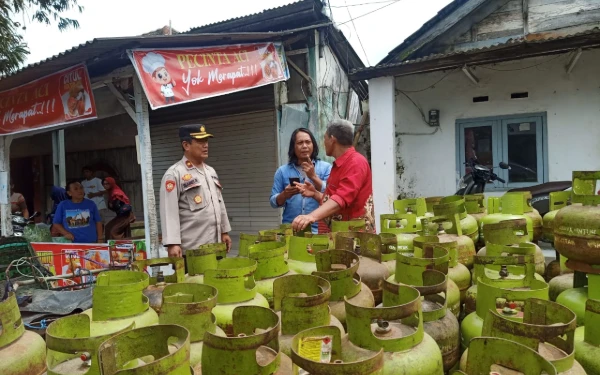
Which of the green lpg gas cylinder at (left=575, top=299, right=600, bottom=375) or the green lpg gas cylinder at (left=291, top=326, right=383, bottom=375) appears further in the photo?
the green lpg gas cylinder at (left=575, top=299, right=600, bottom=375)

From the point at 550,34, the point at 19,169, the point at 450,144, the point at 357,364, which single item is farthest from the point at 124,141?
the point at 357,364

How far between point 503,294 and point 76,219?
631 centimetres

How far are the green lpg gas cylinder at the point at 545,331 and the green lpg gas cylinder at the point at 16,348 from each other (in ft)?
4.62

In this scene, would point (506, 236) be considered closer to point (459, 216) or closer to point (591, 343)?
point (459, 216)

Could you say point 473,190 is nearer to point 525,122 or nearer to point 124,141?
point 525,122

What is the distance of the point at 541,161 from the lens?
24.3ft

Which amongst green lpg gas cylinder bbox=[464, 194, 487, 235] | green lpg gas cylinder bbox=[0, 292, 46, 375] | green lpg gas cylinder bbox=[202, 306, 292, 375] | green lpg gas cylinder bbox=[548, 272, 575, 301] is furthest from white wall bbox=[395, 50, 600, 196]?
green lpg gas cylinder bbox=[0, 292, 46, 375]

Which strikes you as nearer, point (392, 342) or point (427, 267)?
point (392, 342)

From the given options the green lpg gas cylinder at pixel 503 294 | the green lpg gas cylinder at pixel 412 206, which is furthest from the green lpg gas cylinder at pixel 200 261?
the green lpg gas cylinder at pixel 412 206

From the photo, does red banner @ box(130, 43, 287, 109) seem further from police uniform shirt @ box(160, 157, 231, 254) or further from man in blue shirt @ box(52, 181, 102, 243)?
man in blue shirt @ box(52, 181, 102, 243)

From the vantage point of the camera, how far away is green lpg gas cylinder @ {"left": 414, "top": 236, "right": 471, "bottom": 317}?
1997mm

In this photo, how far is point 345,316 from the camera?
70.3 inches

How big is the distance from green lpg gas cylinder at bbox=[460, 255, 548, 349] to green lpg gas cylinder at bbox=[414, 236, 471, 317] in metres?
0.16

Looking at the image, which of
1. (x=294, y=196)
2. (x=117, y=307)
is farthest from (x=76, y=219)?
(x=117, y=307)
